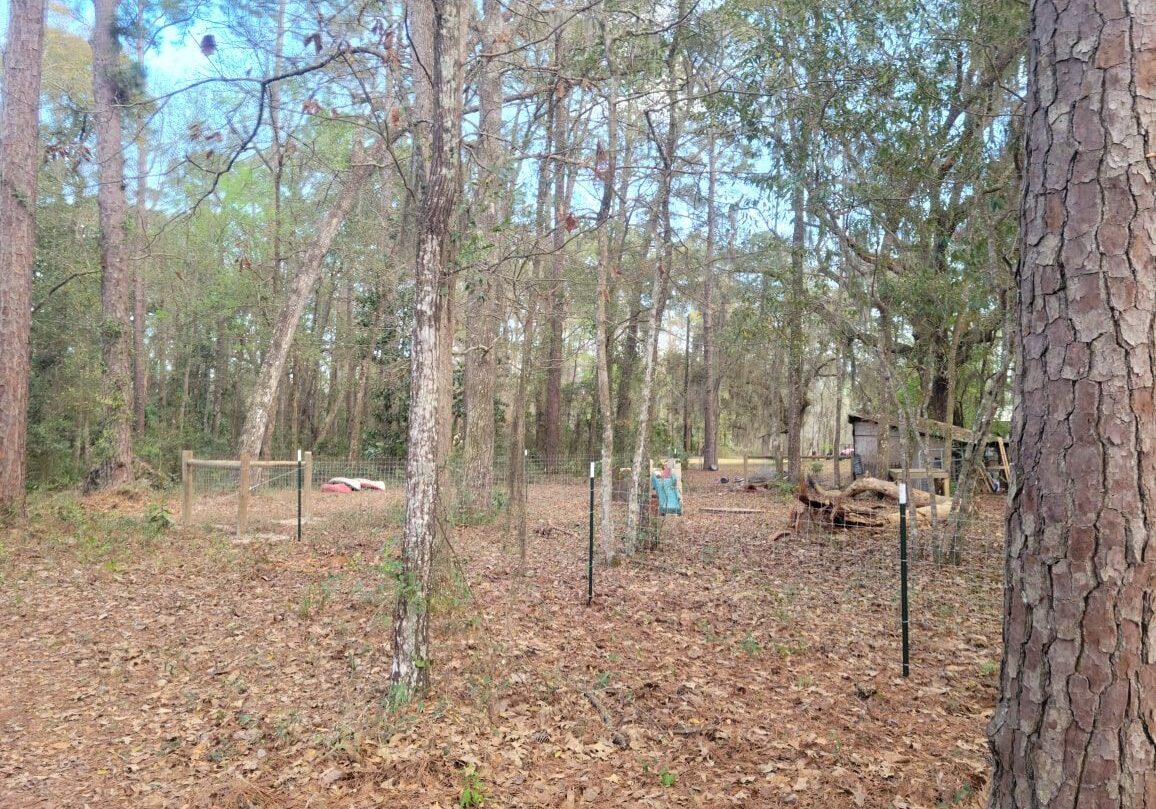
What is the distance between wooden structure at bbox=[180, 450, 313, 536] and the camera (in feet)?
33.4

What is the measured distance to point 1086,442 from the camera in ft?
6.35

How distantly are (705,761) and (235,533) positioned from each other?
8.46 m

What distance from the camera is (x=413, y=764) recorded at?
12.5ft

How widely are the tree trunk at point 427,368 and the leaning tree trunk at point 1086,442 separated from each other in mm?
3103

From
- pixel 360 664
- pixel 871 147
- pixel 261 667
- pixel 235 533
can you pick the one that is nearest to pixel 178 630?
pixel 261 667

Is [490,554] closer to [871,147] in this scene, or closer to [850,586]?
[850,586]

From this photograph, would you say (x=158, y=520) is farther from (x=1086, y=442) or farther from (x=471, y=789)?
(x=1086, y=442)

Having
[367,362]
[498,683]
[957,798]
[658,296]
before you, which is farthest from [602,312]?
[367,362]

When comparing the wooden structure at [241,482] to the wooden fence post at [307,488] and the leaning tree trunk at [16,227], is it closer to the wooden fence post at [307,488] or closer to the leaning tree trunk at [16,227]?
the wooden fence post at [307,488]

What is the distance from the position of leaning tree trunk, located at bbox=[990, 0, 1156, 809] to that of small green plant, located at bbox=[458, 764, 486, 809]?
7.84 ft

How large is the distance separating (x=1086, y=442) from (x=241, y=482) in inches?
403

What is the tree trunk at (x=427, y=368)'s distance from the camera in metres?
4.37

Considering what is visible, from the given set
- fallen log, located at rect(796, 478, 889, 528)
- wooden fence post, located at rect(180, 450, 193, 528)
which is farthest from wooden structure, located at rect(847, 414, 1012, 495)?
wooden fence post, located at rect(180, 450, 193, 528)

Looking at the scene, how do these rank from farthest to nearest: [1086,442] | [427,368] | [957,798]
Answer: [427,368] < [957,798] < [1086,442]
